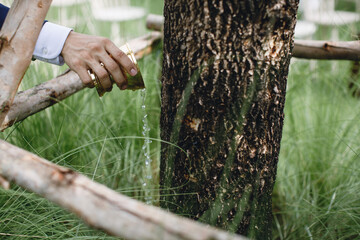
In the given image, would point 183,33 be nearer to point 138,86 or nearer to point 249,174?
point 138,86

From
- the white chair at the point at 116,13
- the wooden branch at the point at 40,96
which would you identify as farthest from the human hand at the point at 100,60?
the white chair at the point at 116,13

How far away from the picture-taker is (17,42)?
1023 mm

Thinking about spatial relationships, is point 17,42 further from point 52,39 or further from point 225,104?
point 225,104

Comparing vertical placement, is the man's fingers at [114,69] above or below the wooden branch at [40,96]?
above

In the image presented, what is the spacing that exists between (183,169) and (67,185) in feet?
1.66

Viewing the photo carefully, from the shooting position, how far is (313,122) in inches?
82.0

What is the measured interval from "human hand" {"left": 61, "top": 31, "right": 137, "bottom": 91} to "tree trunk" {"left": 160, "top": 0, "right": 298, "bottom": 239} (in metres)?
0.13

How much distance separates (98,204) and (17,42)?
629 mm

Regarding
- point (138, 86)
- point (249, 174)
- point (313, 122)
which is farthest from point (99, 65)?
point (313, 122)

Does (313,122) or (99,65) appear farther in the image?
(313,122)

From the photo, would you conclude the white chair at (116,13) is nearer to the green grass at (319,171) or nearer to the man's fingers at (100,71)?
the green grass at (319,171)

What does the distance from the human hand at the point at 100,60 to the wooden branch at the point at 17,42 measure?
0.12 m

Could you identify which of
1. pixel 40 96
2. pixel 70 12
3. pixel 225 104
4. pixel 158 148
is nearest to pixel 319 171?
pixel 158 148

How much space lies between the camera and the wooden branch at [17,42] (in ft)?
3.30
